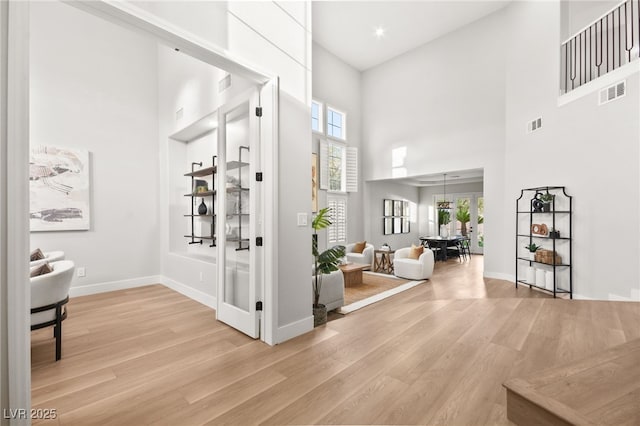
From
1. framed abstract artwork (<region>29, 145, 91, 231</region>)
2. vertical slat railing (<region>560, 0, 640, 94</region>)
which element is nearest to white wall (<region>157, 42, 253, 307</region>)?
framed abstract artwork (<region>29, 145, 91, 231</region>)

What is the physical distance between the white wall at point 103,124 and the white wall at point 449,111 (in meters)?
6.00

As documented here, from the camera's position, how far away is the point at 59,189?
4566mm

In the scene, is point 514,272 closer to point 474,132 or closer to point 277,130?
point 474,132

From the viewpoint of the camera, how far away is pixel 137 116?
541cm

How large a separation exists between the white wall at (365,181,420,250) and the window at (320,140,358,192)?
77 cm

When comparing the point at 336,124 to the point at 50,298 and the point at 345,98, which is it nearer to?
the point at 345,98

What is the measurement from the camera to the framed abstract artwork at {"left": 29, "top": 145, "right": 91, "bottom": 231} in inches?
172

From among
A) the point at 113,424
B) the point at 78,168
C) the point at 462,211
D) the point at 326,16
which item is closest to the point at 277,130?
the point at 113,424

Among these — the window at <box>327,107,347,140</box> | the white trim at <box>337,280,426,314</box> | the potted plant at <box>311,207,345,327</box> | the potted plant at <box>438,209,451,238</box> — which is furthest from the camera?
the potted plant at <box>438,209,451,238</box>

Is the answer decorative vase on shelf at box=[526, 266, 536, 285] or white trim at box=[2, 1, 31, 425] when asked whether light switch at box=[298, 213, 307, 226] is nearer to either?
white trim at box=[2, 1, 31, 425]

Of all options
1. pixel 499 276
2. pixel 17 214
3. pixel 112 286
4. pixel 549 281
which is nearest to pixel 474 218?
pixel 499 276

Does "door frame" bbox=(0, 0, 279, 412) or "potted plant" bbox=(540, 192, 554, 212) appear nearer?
"door frame" bbox=(0, 0, 279, 412)

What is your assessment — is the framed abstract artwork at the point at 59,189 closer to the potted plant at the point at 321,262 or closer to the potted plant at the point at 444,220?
the potted plant at the point at 321,262

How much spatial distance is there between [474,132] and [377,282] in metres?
4.17
